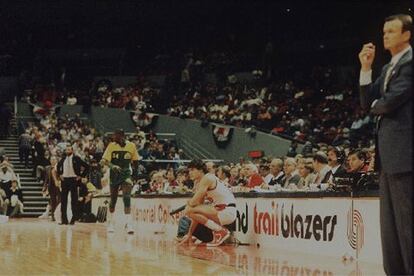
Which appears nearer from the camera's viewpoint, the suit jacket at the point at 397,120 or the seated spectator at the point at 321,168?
the suit jacket at the point at 397,120

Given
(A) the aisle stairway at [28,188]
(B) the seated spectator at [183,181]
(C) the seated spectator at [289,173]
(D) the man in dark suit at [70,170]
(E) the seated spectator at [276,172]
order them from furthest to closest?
(A) the aisle stairway at [28,188] → (D) the man in dark suit at [70,170] → (B) the seated spectator at [183,181] → (E) the seated spectator at [276,172] → (C) the seated spectator at [289,173]

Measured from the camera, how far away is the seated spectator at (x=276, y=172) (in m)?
12.9

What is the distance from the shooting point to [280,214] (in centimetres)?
1041

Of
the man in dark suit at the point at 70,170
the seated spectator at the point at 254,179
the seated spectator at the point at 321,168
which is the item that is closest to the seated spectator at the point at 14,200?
the man in dark suit at the point at 70,170

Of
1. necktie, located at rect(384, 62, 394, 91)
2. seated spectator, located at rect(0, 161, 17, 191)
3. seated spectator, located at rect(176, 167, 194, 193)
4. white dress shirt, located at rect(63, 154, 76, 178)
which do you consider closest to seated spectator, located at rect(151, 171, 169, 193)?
seated spectator, located at rect(176, 167, 194, 193)

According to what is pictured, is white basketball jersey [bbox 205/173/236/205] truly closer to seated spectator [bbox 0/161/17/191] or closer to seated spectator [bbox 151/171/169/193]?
seated spectator [bbox 151/171/169/193]

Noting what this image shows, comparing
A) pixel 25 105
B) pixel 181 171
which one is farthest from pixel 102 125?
pixel 181 171

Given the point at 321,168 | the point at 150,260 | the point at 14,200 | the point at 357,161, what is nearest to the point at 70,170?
the point at 14,200

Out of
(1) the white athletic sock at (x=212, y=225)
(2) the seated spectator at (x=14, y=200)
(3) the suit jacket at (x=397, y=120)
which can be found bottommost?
(2) the seated spectator at (x=14, y=200)

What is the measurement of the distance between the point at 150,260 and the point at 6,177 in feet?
51.2

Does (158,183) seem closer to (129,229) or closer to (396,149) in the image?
(129,229)

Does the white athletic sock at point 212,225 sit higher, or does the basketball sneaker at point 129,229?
the white athletic sock at point 212,225

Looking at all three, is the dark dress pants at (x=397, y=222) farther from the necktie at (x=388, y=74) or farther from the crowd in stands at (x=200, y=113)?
the crowd in stands at (x=200, y=113)

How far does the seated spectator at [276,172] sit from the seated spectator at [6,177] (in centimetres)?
1190
